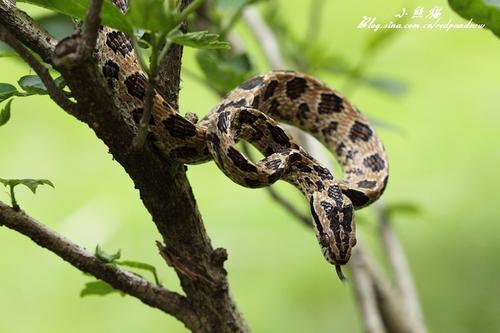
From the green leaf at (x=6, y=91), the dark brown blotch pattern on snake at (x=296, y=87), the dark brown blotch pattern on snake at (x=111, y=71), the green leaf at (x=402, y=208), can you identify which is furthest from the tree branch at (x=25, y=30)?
the green leaf at (x=402, y=208)

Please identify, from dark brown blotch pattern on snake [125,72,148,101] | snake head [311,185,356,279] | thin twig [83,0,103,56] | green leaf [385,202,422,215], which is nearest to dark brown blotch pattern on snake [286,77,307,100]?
snake head [311,185,356,279]

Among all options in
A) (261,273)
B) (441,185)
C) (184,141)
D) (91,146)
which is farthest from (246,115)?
(91,146)

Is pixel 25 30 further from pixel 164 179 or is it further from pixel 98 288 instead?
pixel 98 288

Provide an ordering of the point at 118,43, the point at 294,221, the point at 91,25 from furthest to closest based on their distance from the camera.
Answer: the point at 294,221 < the point at 118,43 < the point at 91,25

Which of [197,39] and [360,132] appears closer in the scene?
[197,39]

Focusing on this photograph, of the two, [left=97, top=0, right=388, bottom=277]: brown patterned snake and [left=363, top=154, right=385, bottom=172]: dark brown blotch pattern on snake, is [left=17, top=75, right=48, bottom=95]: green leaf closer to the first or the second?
[left=97, top=0, right=388, bottom=277]: brown patterned snake

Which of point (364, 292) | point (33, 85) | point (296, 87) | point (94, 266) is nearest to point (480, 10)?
point (33, 85)
